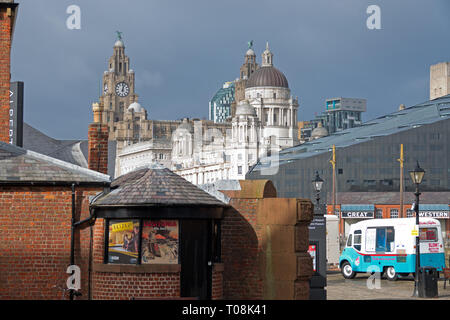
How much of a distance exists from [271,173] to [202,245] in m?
117

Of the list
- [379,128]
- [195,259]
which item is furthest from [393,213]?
[195,259]

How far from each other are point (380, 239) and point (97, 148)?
20.1 m

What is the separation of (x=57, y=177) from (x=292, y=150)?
12611 centimetres

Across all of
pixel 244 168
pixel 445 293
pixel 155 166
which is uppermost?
pixel 244 168

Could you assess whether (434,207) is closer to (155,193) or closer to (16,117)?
(16,117)

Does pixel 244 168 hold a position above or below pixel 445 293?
above

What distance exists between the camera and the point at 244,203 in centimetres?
1934

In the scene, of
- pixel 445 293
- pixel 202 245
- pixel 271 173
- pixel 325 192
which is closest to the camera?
pixel 202 245

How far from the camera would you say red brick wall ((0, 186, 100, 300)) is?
726 inches

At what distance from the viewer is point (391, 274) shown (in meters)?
37.6

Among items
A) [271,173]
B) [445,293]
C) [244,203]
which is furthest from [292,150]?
[244,203]
